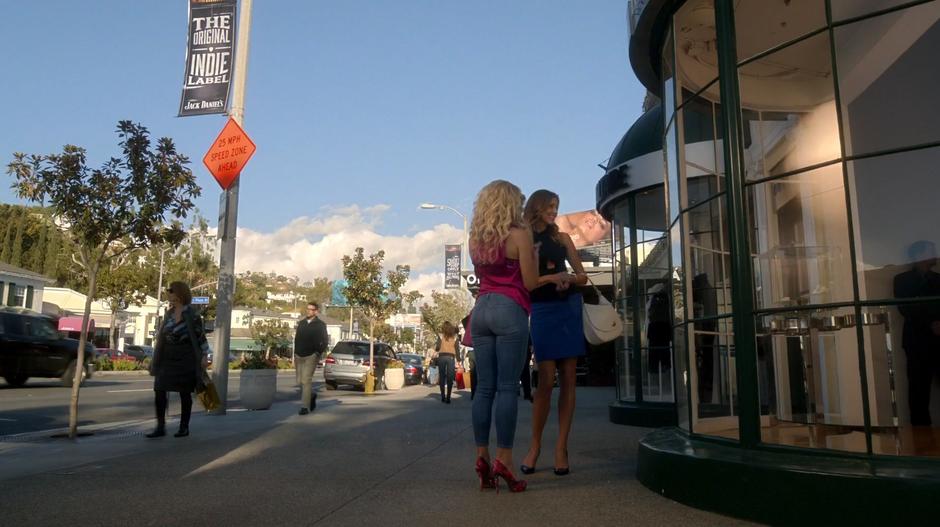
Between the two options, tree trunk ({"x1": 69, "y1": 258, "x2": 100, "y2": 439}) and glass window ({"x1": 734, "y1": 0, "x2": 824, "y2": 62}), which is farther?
tree trunk ({"x1": 69, "y1": 258, "x2": 100, "y2": 439})

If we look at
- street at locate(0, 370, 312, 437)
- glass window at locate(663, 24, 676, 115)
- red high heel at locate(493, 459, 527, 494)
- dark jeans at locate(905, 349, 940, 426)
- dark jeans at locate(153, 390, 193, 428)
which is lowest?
street at locate(0, 370, 312, 437)

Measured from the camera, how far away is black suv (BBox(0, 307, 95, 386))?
17.9 metres

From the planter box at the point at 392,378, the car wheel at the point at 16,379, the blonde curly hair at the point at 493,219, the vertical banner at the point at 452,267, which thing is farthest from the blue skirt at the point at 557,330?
the vertical banner at the point at 452,267

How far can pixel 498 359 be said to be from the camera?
407cm

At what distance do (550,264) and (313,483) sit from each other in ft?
6.82

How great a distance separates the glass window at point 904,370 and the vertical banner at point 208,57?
9658mm

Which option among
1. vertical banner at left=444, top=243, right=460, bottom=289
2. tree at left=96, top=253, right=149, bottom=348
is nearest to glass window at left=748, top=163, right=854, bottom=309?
vertical banner at left=444, top=243, right=460, bottom=289

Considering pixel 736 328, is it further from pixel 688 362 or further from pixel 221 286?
pixel 221 286

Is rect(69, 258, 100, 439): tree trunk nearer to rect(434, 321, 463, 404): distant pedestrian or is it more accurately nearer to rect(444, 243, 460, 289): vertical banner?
rect(434, 321, 463, 404): distant pedestrian

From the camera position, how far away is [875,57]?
5.84 m

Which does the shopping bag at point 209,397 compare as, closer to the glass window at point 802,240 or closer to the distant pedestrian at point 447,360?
the glass window at point 802,240

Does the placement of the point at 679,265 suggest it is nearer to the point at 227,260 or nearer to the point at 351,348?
the point at 227,260

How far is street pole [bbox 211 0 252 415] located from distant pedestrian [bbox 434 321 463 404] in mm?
4836

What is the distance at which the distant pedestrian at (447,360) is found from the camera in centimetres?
1455
